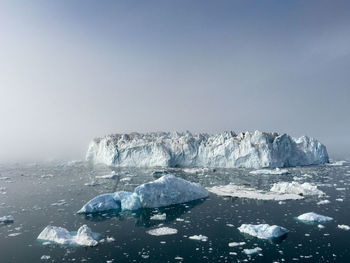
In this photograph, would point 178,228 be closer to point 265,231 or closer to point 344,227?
point 265,231

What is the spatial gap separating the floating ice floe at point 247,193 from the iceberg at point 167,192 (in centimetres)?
203

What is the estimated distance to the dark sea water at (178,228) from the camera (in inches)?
450

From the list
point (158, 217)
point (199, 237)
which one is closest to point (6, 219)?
point (158, 217)

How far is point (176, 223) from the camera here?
15.7m

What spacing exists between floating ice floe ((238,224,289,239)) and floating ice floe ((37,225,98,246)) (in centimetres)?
680

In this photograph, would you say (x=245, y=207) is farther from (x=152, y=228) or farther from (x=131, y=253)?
(x=131, y=253)

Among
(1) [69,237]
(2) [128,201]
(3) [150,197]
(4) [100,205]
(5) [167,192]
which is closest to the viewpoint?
(1) [69,237]

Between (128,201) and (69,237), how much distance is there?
5928 mm

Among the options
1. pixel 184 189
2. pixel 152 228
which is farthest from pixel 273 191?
pixel 152 228

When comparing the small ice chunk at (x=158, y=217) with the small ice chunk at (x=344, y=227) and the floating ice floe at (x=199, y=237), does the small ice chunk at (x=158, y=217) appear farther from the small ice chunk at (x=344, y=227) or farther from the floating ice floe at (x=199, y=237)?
the small ice chunk at (x=344, y=227)

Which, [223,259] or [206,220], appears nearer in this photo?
[223,259]

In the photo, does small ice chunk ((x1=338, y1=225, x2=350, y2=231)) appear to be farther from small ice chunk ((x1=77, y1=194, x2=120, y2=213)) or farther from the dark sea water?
small ice chunk ((x1=77, y1=194, x2=120, y2=213))

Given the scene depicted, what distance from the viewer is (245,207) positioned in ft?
61.4

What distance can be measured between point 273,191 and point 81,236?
1560 cm
